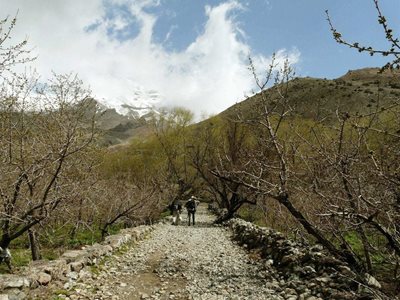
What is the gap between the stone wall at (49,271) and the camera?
19.2 feet

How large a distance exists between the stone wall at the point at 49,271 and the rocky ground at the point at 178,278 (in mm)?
160

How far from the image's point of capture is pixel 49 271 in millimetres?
7004

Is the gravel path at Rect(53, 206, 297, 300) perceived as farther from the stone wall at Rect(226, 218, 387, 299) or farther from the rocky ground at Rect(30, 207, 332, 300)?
the stone wall at Rect(226, 218, 387, 299)

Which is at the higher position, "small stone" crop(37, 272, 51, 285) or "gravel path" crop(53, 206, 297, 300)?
"small stone" crop(37, 272, 51, 285)

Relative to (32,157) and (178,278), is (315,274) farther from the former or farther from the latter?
(32,157)

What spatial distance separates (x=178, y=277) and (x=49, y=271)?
2946mm

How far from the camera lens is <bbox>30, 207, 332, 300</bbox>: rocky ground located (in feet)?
22.7

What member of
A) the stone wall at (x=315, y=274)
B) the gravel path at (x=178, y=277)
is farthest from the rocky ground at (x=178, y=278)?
the stone wall at (x=315, y=274)

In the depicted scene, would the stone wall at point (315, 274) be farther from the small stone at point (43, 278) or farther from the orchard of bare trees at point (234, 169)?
the small stone at point (43, 278)

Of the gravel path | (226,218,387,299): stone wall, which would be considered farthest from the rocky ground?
(226,218,387,299): stone wall

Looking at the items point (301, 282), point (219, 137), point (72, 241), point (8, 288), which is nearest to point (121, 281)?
point (8, 288)

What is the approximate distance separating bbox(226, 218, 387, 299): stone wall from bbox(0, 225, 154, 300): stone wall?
4.51 meters

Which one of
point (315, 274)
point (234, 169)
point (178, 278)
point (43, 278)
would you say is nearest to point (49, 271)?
point (43, 278)

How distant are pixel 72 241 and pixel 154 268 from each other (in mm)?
7565
